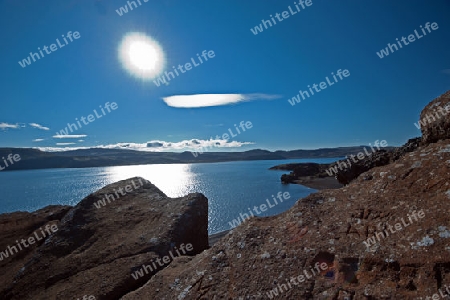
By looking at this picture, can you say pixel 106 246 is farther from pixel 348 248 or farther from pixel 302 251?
pixel 348 248

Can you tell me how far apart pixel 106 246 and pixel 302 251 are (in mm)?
8011

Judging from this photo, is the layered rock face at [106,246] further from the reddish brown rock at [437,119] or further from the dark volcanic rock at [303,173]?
the dark volcanic rock at [303,173]

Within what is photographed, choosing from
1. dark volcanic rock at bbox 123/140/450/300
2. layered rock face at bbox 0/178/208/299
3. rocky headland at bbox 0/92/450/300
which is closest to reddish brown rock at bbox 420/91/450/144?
rocky headland at bbox 0/92/450/300

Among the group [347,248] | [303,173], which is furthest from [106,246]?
[303,173]

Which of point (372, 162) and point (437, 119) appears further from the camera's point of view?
point (372, 162)

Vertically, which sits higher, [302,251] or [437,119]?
[437,119]

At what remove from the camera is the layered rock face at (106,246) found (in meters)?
8.65

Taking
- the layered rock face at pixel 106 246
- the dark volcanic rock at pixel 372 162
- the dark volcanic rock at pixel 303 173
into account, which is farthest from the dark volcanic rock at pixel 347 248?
the dark volcanic rock at pixel 303 173

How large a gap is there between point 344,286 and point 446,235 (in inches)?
78.3

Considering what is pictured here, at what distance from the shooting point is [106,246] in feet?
33.3

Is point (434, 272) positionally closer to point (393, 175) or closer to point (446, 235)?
point (446, 235)

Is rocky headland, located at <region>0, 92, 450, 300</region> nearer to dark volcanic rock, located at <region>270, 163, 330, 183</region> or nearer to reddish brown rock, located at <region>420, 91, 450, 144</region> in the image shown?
reddish brown rock, located at <region>420, 91, 450, 144</region>

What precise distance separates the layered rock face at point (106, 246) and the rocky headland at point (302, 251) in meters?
0.05

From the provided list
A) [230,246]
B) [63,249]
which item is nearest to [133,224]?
[63,249]
